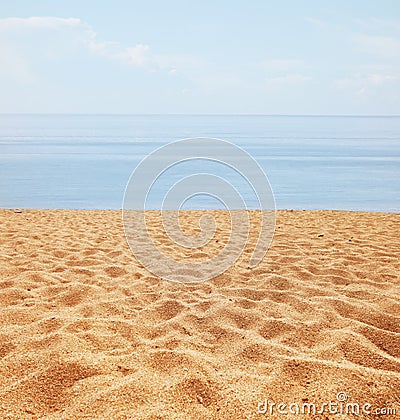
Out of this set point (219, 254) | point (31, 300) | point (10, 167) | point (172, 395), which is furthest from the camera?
point (10, 167)

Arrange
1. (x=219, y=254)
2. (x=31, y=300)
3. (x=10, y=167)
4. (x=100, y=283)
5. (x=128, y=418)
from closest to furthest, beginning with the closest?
(x=128, y=418), (x=31, y=300), (x=100, y=283), (x=219, y=254), (x=10, y=167)

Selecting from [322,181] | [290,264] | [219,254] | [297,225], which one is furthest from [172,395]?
[322,181]

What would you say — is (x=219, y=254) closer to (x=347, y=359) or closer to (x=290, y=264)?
(x=290, y=264)

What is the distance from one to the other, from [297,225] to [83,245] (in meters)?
3.92

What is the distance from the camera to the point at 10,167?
2123cm

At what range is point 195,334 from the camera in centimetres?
337

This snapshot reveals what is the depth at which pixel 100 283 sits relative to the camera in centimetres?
449

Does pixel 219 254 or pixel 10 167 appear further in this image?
pixel 10 167

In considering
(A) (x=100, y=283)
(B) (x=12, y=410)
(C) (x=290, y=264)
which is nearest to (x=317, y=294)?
(C) (x=290, y=264)

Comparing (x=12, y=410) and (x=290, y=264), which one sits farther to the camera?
(x=290, y=264)

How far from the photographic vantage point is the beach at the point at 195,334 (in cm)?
246

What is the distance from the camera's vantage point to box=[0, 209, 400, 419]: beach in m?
2.46

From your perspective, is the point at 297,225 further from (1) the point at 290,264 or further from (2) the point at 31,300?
(2) the point at 31,300

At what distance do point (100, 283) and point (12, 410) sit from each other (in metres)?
2.16
